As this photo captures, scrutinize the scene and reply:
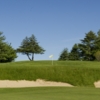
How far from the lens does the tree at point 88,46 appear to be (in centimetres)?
7506

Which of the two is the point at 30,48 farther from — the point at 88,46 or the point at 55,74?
the point at 55,74

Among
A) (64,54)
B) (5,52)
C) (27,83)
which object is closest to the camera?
(27,83)

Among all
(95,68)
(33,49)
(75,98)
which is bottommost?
(75,98)

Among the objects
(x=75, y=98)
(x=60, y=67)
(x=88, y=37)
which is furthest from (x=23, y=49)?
(x=75, y=98)

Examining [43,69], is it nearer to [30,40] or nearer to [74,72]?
[74,72]

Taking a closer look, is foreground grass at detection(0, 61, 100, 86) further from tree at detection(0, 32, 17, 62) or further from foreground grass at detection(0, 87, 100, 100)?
tree at detection(0, 32, 17, 62)

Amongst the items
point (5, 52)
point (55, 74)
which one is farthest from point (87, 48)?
point (55, 74)

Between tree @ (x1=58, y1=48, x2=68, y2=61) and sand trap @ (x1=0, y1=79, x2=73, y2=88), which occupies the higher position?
tree @ (x1=58, y1=48, x2=68, y2=61)

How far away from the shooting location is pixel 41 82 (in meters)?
23.3

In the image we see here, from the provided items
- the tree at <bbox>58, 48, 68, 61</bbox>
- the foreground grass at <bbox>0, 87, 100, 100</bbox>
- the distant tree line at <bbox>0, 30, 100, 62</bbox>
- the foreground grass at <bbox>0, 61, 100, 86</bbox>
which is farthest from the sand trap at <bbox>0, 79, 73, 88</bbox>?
the tree at <bbox>58, 48, 68, 61</bbox>

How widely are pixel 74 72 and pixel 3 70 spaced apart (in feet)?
20.9

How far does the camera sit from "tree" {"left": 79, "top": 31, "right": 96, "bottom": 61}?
75062 millimetres

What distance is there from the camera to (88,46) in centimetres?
7575

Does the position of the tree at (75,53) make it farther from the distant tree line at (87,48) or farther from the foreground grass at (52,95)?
the foreground grass at (52,95)
